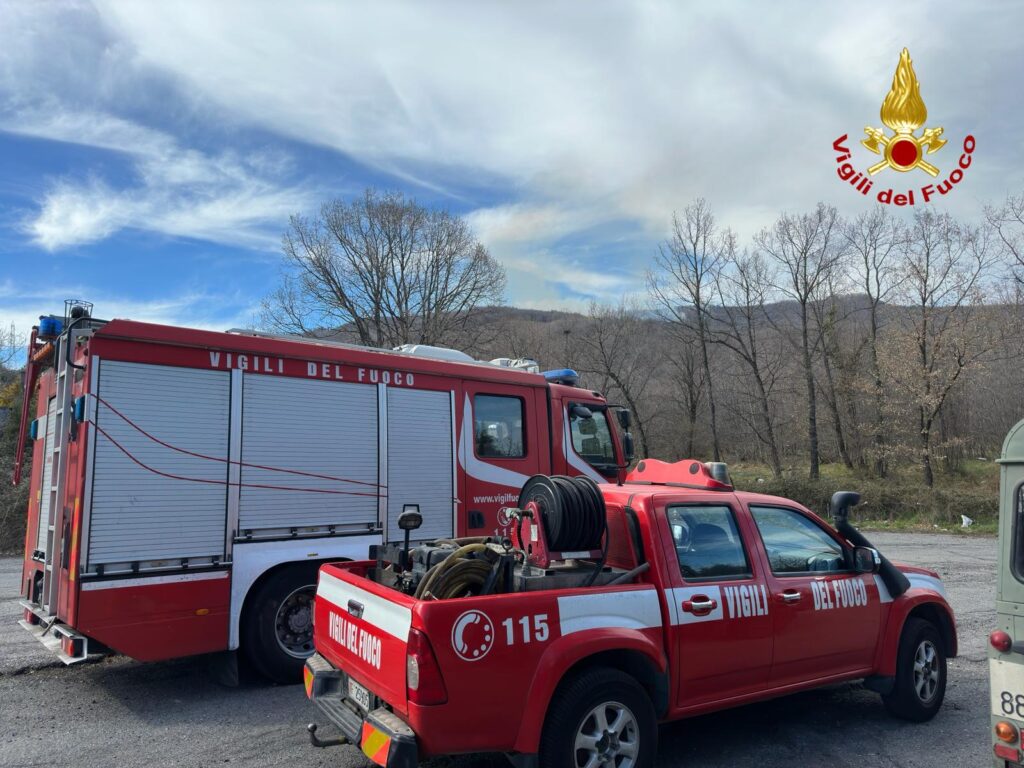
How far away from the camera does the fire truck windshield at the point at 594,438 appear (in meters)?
9.05

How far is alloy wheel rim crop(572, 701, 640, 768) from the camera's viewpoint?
12.4ft

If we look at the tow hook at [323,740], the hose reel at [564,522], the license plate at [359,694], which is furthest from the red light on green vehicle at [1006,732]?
the tow hook at [323,740]

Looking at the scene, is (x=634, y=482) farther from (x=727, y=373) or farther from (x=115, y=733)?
(x=727, y=373)

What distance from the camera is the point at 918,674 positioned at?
5387 millimetres

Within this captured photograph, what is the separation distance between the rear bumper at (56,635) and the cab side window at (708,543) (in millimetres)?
4425

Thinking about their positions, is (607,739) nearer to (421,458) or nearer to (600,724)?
(600,724)

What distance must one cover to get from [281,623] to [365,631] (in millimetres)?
2826

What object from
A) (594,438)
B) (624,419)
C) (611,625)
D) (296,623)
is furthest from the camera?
(594,438)

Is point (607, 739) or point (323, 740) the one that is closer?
point (607, 739)

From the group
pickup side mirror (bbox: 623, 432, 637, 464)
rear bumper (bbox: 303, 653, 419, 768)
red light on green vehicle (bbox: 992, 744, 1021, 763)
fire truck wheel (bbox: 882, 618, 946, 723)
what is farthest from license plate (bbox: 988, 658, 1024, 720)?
pickup side mirror (bbox: 623, 432, 637, 464)

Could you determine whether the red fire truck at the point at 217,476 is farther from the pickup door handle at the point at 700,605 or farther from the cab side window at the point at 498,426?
the pickup door handle at the point at 700,605

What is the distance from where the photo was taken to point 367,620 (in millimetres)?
3996

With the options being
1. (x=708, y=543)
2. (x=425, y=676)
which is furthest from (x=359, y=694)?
(x=708, y=543)

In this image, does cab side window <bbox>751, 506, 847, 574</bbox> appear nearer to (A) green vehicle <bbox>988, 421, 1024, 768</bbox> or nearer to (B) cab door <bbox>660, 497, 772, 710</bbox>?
(B) cab door <bbox>660, 497, 772, 710</bbox>
